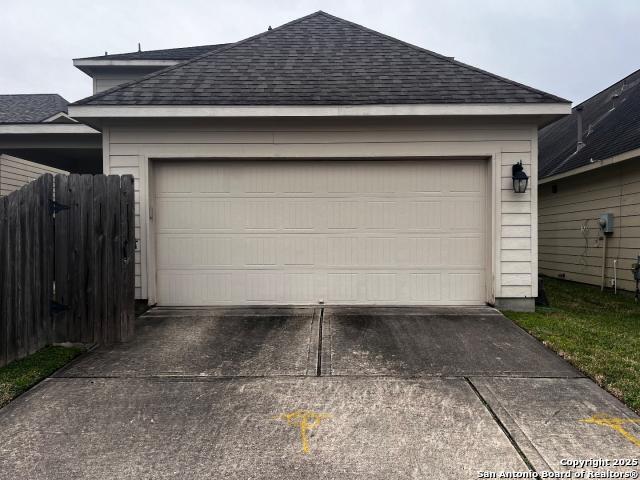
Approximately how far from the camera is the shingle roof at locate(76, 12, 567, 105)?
5.33 m

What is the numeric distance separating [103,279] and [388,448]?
3.30m

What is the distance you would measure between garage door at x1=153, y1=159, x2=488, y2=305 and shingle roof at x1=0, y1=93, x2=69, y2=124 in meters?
7.61

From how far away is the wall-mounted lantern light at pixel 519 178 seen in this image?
5306mm

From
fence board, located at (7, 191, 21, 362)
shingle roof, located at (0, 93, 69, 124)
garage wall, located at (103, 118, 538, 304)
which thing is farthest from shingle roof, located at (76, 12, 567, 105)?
shingle roof, located at (0, 93, 69, 124)

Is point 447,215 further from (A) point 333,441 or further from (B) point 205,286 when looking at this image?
(A) point 333,441

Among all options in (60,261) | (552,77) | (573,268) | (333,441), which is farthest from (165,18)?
(552,77)

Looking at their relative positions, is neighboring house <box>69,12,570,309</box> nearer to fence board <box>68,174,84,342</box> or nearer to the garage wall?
the garage wall

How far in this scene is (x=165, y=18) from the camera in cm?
1806

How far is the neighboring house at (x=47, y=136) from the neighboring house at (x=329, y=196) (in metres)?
3.86

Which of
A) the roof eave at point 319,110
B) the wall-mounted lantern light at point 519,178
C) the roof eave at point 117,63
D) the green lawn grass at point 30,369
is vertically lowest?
the green lawn grass at point 30,369

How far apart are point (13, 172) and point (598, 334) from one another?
389 inches

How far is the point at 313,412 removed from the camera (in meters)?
2.69

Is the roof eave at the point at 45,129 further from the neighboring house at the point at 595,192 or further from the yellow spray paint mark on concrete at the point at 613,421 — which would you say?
the neighboring house at the point at 595,192

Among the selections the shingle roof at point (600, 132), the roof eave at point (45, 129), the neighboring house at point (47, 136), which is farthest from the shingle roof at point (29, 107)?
the shingle roof at point (600, 132)
